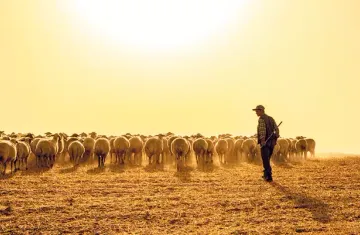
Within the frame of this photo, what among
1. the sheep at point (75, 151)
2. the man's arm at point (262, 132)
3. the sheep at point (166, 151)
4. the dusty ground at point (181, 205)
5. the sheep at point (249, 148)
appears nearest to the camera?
the dusty ground at point (181, 205)

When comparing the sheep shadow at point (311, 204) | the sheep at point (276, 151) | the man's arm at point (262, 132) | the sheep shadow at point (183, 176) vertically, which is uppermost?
the man's arm at point (262, 132)

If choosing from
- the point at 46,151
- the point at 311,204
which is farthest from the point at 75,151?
the point at 311,204

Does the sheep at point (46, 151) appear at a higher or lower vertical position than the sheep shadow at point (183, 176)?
higher

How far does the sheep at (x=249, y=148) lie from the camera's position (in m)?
30.1

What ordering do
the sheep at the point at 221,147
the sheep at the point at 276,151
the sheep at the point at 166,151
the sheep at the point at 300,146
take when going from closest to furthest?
1. the sheep at the point at 166,151
2. the sheep at the point at 221,147
3. the sheep at the point at 276,151
4. the sheep at the point at 300,146

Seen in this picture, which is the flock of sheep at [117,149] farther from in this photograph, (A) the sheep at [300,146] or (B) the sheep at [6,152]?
(A) the sheep at [300,146]

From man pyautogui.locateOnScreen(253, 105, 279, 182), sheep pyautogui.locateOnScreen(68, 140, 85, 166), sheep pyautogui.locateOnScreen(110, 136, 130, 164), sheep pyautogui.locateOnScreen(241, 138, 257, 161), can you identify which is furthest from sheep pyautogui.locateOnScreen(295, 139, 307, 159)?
man pyautogui.locateOnScreen(253, 105, 279, 182)

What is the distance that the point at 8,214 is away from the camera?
11.2 meters

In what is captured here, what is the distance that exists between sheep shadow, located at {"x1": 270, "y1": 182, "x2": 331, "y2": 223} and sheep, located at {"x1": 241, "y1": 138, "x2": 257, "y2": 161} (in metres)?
16.1

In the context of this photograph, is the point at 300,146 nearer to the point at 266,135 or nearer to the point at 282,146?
the point at 282,146

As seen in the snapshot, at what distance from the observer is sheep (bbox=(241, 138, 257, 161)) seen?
98.8 ft

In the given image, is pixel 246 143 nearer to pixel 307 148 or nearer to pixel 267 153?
pixel 307 148

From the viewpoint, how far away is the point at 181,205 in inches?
476

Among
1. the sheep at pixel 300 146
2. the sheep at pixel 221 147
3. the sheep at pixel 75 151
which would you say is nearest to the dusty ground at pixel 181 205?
the sheep at pixel 75 151
